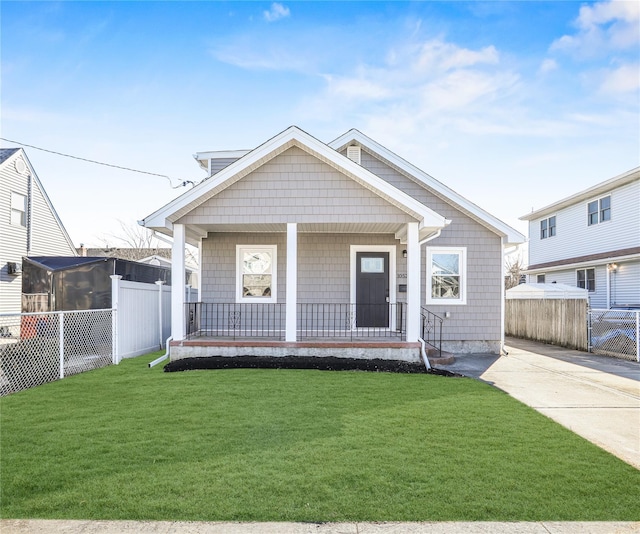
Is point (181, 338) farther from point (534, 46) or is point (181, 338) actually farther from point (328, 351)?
point (534, 46)

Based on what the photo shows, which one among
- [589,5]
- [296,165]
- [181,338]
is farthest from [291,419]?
[589,5]

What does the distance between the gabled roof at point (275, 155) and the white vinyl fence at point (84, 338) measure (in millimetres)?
2057

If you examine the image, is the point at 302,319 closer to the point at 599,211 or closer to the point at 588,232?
the point at 599,211

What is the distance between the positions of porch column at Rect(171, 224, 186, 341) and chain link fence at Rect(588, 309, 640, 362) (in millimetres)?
11062

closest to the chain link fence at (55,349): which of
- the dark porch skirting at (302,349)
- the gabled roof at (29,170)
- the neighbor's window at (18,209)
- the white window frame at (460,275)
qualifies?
the dark porch skirting at (302,349)

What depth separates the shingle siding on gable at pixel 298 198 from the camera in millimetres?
9203

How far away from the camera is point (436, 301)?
1159 centimetres

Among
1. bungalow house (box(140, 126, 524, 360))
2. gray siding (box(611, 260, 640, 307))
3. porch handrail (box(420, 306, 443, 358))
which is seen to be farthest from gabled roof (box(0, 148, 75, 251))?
gray siding (box(611, 260, 640, 307))

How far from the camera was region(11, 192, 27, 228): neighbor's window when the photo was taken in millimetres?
17797

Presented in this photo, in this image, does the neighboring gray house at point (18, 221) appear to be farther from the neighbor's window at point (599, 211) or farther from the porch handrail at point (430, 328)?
the neighbor's window at point (599, 211)

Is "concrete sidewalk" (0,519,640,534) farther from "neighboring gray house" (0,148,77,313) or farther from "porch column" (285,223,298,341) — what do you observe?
"neighboring gray house" (0,148,77,313)

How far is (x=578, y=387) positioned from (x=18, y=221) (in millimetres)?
20728

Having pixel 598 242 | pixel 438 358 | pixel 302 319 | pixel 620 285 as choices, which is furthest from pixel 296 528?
pixel 598 242

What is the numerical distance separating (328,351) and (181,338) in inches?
130
